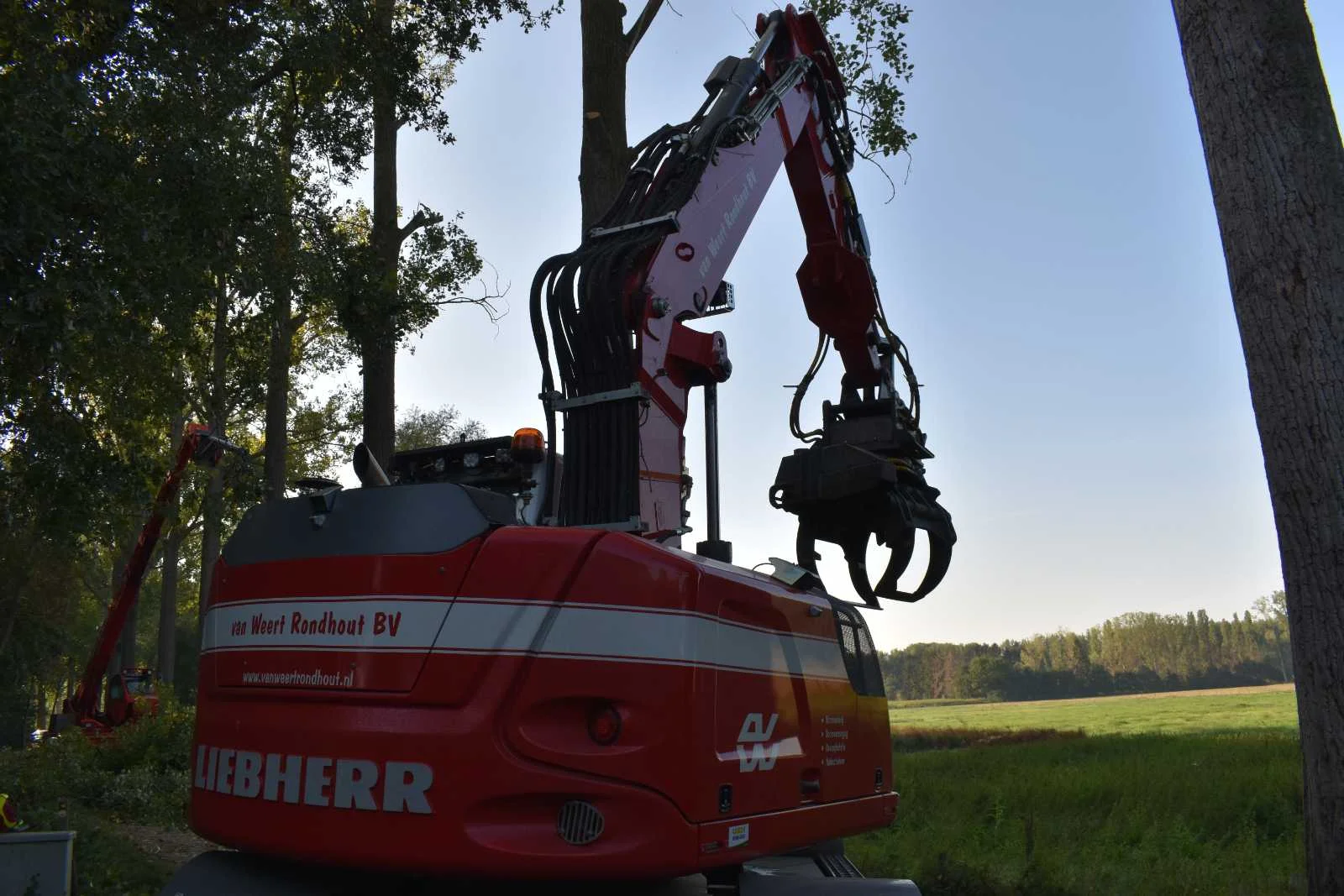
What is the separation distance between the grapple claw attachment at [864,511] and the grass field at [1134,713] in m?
25.0

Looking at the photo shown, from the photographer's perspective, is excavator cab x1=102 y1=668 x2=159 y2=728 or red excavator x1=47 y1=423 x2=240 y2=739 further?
excavator cab x1=102 y1=668 x2=159 y2=728

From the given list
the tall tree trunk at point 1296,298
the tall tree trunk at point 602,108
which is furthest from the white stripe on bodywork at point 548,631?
the tall tree trunk at point 602,108

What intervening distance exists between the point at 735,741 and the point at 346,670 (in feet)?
4.05

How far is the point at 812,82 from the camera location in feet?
22.7

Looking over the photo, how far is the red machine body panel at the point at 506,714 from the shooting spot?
3258mm

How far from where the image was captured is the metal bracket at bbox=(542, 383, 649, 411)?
4.59m

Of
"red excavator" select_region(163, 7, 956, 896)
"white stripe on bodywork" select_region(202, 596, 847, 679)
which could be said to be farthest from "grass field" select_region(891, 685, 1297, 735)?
"white stripe on bodywork" select_region(202, 596, 847, 679)

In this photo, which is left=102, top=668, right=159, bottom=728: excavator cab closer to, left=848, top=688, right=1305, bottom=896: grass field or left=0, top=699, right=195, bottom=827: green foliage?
left=0, top=699, right=195, bottom=827: green foliage

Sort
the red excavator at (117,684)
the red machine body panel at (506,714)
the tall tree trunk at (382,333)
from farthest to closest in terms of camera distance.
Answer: the red excavator at (117,684) → the tall tree trunk at (382,333) → the red machine body panel at (506,714)

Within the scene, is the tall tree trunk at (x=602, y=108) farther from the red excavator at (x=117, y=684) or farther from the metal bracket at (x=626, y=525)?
the red excavator at (x=117, y=684)

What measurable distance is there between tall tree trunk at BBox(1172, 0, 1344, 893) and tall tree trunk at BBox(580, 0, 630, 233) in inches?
251

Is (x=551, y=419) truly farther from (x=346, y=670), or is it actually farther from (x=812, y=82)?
(x=812, y=82)

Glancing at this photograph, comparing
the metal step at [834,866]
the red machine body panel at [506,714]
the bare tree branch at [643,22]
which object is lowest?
the metal step at [834,866]

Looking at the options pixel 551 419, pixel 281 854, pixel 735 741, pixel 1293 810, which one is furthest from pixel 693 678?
pixel 1293 810
